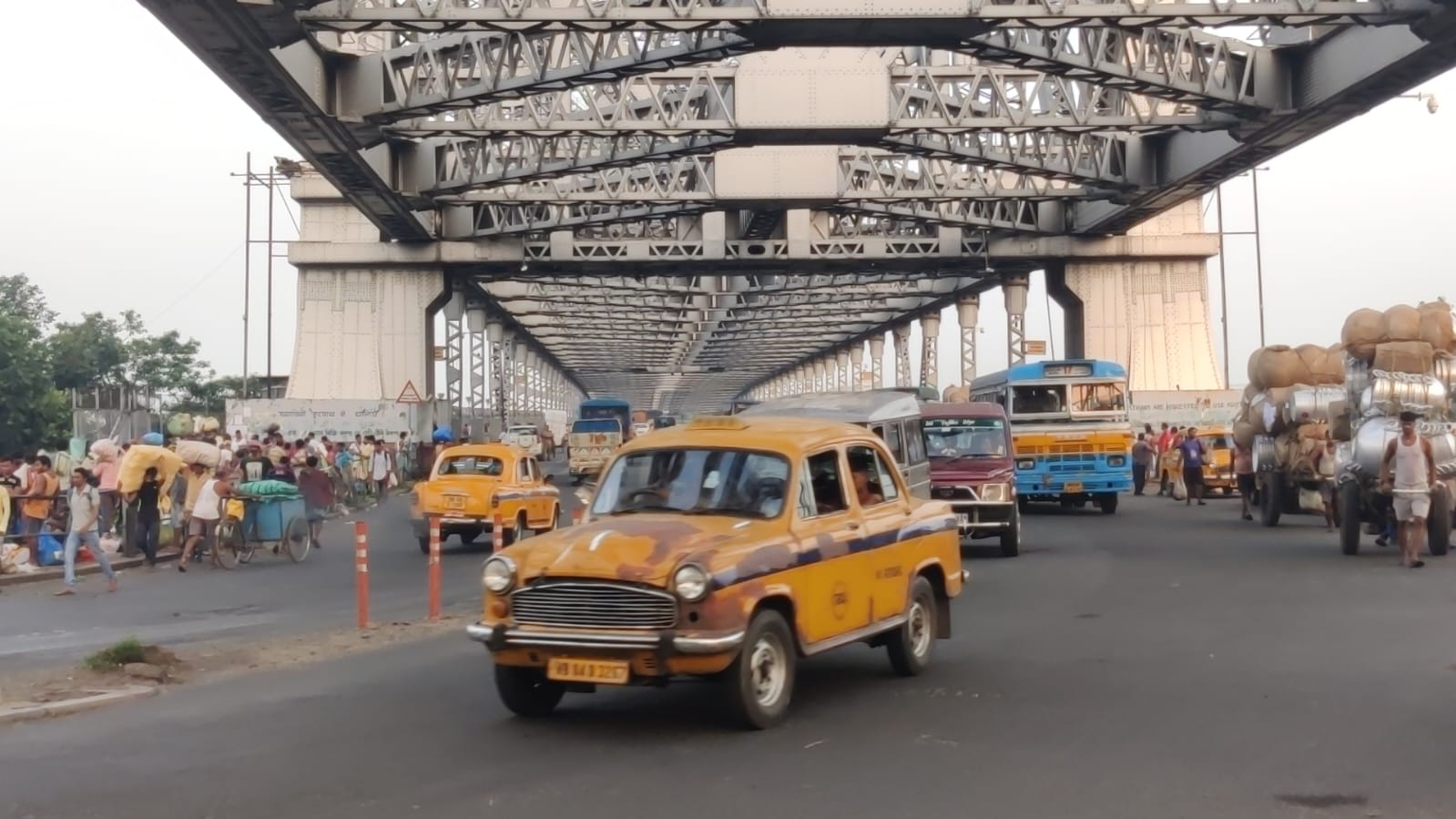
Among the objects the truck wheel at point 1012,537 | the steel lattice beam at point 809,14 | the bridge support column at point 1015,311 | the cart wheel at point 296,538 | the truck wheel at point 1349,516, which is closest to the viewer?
the truck wheel at point 1349,516

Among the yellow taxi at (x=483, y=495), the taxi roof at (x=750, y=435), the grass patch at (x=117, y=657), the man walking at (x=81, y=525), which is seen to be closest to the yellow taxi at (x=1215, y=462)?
the yellow taxi at (x=483, y=495)

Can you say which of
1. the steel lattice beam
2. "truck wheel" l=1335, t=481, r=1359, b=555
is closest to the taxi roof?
the steel lattice beam

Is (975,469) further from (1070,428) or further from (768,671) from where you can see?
(768,671)

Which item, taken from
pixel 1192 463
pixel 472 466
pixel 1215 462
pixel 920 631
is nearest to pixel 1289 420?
pixel 1192 463

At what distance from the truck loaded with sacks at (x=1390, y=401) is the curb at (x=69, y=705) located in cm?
1538

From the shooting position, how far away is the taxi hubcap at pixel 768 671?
9078 mm

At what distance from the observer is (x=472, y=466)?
2469 centimetres

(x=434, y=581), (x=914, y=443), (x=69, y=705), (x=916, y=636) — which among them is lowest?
(x=69, y=705)

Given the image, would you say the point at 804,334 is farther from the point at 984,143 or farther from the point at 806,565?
the point at 806,565

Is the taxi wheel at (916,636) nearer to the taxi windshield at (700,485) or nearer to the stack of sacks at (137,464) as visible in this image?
the taxi windshield at (700,485)

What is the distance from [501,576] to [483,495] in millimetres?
15006

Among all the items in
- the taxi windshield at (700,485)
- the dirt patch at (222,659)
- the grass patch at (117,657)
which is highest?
the taxi windshield at (700,485)

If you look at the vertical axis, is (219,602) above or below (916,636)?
below

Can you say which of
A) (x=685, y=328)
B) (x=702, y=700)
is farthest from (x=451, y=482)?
(x=685, y=328)
